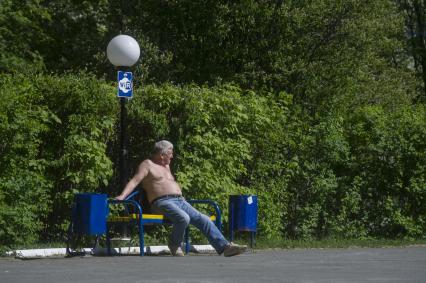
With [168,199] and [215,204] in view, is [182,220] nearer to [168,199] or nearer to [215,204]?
[168,199]

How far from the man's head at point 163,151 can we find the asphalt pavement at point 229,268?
4.33 ft

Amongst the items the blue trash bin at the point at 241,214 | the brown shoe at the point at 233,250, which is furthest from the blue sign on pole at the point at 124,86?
the brown shoe at the point at 233,250

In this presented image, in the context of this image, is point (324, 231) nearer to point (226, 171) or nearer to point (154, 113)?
point (226, 171)

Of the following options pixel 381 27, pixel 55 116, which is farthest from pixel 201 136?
pixel 381 27

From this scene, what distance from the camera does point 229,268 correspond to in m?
10.5

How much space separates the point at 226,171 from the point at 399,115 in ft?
15.2

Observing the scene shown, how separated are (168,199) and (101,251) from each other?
3.61 ft

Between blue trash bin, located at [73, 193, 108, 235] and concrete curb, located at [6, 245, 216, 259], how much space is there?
37cm

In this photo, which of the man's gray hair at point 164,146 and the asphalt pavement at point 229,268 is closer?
the asphalt pavement at point 229,268

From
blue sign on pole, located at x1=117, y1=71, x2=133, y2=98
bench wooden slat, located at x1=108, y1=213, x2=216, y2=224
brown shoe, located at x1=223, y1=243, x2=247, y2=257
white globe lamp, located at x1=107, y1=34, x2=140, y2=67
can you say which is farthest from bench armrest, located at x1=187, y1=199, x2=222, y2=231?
white globe lamp, located at x1=107, y1=34, x2=140, y2=67

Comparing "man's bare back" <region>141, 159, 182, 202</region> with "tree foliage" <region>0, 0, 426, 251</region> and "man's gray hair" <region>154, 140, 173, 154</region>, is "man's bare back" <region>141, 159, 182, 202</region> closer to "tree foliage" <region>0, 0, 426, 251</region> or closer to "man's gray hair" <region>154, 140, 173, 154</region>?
"man's gray hair" <region>154, 140, 173, 154</region>

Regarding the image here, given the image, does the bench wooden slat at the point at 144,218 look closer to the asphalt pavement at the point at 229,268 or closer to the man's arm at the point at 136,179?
the man's arm at the point at 136,179

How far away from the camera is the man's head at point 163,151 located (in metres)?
13.4

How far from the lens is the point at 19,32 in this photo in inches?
1206
